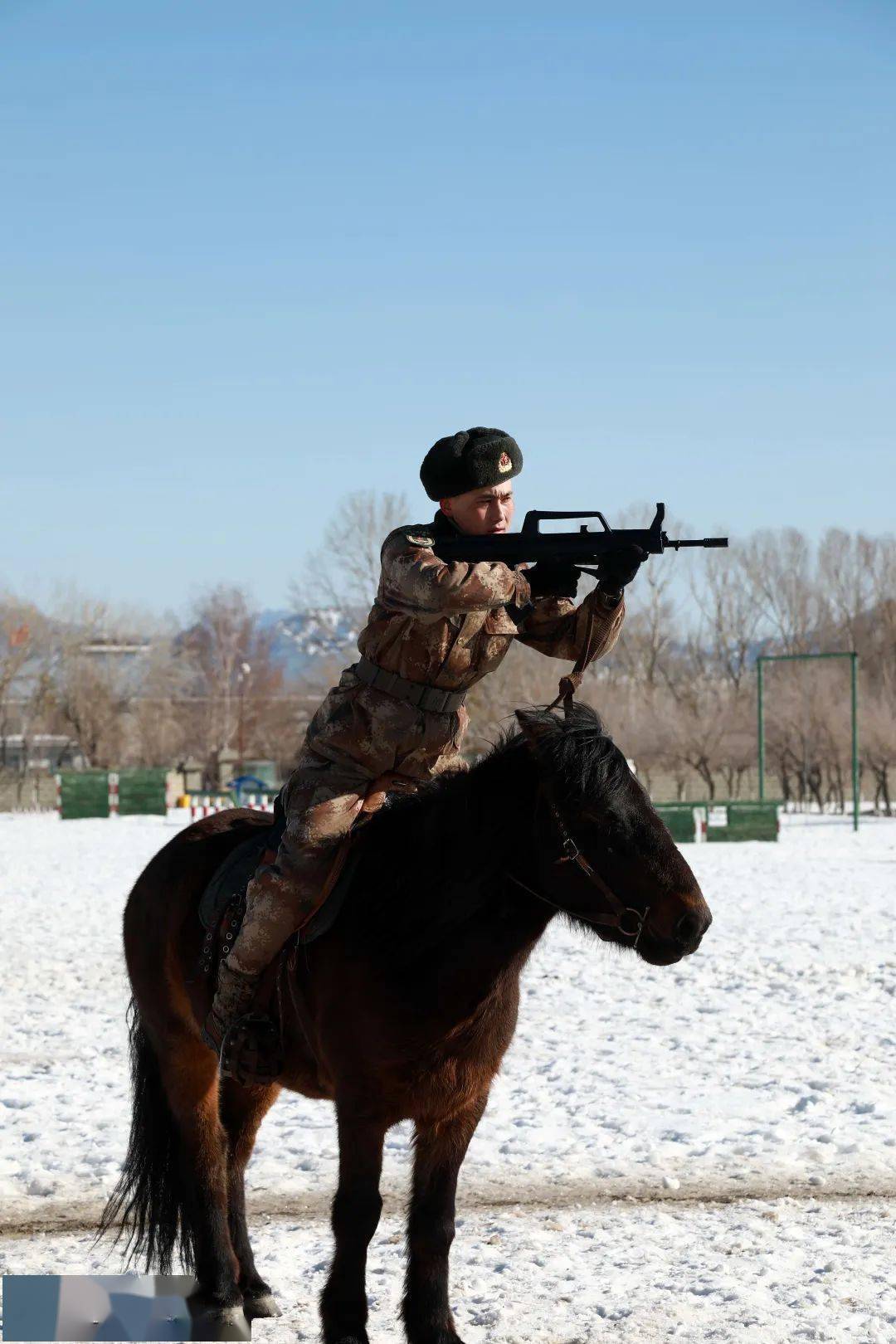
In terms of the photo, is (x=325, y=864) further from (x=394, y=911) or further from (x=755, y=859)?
(x=755, y=859)

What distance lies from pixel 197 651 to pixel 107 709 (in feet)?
45.5

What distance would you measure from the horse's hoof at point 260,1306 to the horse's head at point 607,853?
1903mm

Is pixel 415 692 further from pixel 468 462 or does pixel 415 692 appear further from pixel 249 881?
pixel 249 881

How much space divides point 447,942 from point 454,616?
90 cm

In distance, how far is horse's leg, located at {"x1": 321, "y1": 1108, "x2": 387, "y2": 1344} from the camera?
3.95 m

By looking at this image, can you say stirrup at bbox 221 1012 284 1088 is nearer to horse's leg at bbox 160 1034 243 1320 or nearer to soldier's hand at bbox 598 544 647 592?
horse's leg at bbox 160 1034 243 1320

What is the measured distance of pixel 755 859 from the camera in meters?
22.1

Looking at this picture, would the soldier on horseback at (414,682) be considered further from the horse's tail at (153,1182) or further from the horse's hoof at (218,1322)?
the horse's hoof at (218,1322)

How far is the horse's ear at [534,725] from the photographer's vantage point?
392 cm

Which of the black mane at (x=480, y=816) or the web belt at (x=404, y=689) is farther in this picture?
the web belt at (x=404, y=689)

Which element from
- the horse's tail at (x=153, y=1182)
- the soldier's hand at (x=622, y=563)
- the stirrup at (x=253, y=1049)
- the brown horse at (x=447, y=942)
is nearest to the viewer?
the brown horse at (x=447, y=942)

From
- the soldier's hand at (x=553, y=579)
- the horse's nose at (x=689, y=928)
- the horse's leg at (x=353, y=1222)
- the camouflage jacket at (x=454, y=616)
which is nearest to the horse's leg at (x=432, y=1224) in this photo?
the horse's leg at (x=353, y=1222)

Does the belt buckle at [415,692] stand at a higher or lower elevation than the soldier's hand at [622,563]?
lower

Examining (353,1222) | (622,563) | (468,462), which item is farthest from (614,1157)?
(468,462)
